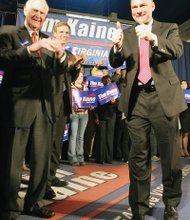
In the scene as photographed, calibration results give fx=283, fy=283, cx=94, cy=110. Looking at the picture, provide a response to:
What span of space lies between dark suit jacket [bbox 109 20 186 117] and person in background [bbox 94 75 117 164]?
2.60 m

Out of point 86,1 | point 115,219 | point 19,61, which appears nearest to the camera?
point 19,61

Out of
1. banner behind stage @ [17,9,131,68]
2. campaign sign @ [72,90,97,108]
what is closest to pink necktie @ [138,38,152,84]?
campaign sign @ [72,90,97,108]

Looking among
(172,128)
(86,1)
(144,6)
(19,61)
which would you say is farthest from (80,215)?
(86,1)

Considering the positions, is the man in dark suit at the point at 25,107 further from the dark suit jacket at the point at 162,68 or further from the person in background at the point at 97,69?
the person in background at the point at 97,69

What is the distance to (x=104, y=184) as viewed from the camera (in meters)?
3.13

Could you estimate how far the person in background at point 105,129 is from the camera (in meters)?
4.59

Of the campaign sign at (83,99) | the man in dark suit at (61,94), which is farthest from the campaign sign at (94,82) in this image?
the man in dark suit at (61,94)

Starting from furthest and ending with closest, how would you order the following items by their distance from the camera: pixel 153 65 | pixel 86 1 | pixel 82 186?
pixel 86 1
pixel 82 186
pixel 153 65

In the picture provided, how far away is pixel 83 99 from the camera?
14.1 ft

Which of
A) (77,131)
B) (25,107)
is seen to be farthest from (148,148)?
(77,131)

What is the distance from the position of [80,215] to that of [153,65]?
4.02 feet

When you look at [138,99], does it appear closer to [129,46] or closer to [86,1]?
[129,46]

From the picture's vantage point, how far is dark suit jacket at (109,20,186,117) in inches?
72.5

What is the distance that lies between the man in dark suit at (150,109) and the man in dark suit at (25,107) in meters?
0.50
